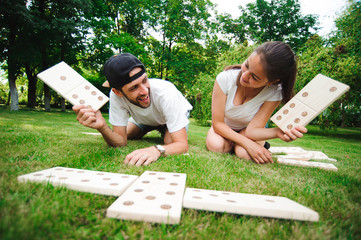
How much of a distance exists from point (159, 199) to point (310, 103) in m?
1.99

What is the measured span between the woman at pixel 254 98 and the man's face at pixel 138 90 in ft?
3.69

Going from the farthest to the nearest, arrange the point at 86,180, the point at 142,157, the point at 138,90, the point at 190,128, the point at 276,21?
the point at 276,21 < the point at 190,128 < the point at 138,90 < the point at 142,157 < the point at 86,180

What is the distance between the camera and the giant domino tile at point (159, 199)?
1.05 meters

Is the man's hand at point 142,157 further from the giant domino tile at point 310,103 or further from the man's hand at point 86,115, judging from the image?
the giant domino tile at point 310,103

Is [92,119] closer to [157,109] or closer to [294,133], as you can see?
[157,109]

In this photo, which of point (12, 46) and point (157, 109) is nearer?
point (157, 109)

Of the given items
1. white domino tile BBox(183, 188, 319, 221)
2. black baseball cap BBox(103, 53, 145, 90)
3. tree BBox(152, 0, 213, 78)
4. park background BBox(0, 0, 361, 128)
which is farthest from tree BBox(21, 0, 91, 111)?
white domino tile BBox(183, 188, 319, 221)

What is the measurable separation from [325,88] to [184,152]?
1.87 meters

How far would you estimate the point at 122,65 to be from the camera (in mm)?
2387

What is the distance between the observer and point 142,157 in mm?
2172

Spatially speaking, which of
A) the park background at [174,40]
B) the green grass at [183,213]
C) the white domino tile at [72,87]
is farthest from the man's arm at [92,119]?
the park background at [174,40]

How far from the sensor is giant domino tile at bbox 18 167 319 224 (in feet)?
3.45

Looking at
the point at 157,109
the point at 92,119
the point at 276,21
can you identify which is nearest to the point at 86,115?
the point at 92,119

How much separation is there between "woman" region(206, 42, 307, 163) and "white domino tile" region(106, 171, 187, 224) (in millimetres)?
1514
